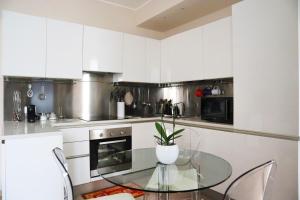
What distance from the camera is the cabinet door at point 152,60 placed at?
3355mm

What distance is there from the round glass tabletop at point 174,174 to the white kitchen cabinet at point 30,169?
2.13 ft

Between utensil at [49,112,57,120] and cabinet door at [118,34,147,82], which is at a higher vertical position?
Result: cabinet door at [118,34,147,82]

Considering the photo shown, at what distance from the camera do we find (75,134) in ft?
8.06

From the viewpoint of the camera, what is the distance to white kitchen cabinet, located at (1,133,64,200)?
172 centimetres

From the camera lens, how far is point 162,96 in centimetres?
380

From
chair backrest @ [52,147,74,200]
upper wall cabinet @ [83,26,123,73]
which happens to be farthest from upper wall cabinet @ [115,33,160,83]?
chair backrest @ [52,147,74,200]

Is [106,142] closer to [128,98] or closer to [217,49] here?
[128,98]

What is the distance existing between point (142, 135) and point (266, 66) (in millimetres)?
1826

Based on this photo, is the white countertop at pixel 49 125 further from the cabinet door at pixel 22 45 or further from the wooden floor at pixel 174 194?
the wooden floor at pixel 174 194

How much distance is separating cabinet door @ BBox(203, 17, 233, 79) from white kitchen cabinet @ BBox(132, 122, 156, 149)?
1.12 m

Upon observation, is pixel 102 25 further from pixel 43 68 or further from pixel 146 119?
pixel 146 119

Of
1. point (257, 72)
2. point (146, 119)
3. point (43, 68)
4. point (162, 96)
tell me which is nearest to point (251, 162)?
point (257, 72)

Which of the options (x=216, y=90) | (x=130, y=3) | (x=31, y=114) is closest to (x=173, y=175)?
(x=216, y=90)

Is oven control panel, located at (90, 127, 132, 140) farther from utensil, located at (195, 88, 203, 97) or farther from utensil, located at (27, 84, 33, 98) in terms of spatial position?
utensil, located at (195, 88, 203, 97)
